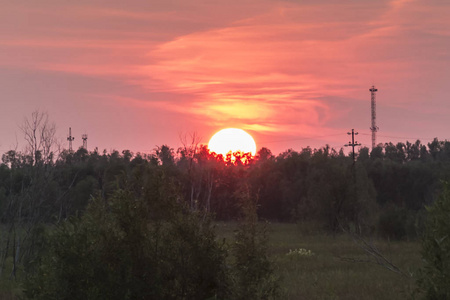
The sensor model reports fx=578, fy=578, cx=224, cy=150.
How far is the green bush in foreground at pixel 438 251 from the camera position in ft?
33.9

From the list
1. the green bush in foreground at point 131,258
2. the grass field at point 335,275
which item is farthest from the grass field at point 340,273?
the green bush in foreground at point 131,258

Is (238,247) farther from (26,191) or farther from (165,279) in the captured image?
(26,191)

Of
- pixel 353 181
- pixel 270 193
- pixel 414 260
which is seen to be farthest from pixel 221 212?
pixel 414 260

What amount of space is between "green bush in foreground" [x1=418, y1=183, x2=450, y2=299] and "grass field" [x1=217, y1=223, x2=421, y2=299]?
295 centimetres

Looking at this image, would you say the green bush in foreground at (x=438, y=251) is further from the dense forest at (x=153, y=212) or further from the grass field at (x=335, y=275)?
the grass field at (x=335, y=275)

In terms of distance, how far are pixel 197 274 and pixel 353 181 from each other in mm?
39499

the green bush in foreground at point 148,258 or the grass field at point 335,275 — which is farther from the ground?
the green bush in foreground at point 148,258

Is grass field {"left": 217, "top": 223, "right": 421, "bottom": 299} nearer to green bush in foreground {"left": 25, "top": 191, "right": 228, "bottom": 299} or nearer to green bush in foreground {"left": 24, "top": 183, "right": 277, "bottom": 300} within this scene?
green bush in foreground {"left": 24, "top": 183, "right": 277, "bottom": 300}

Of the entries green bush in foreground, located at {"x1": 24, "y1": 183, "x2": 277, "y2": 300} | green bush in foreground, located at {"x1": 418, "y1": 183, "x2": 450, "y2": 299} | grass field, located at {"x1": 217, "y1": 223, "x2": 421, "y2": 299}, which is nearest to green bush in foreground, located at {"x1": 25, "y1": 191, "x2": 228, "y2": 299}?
green bush in foreground, located at {"x1": 24, "y1": 183, "x2": 277, "y2": 300}

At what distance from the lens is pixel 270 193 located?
267ft

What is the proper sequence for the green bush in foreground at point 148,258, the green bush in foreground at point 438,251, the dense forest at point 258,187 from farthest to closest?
the dense forest at point 258,187 → the green bush in foreground at point 148,258 → the green bush in foreground at point 438,251

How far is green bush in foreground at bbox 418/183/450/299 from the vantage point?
10.3 metres

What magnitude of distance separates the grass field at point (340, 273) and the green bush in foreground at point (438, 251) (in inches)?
116

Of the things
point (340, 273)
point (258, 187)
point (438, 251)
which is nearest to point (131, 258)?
point (438, 251)
